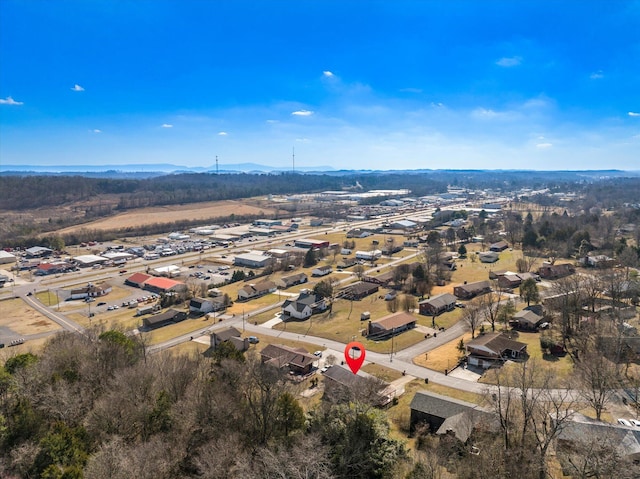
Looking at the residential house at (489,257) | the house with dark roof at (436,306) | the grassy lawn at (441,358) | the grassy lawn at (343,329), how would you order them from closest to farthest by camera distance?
the grassy lawn at (441,358) < the grassy lawn at (343,329) < the house with dark roof at (436,306) < the residential house at (489,257)

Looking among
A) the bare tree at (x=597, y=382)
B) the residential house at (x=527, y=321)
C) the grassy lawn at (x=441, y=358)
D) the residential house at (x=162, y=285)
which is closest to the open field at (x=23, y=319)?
the residential house at (x=162, y=285)

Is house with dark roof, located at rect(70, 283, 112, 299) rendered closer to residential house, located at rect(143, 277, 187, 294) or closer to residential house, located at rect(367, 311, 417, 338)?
residential house, located at rect(143, 277, 187, 294)

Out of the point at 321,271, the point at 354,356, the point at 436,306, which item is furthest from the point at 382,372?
the point at 321,271

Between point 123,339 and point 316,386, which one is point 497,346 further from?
point 123,339

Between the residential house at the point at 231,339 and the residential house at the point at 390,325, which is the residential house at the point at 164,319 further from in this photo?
the residential house at the point at 390,325

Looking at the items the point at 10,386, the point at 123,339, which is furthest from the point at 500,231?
the point at 10,386

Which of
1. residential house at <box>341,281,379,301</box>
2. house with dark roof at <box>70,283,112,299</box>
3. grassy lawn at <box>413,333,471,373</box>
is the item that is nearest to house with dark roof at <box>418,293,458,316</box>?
grassy lawn at <box>413,333,471,373</box>
